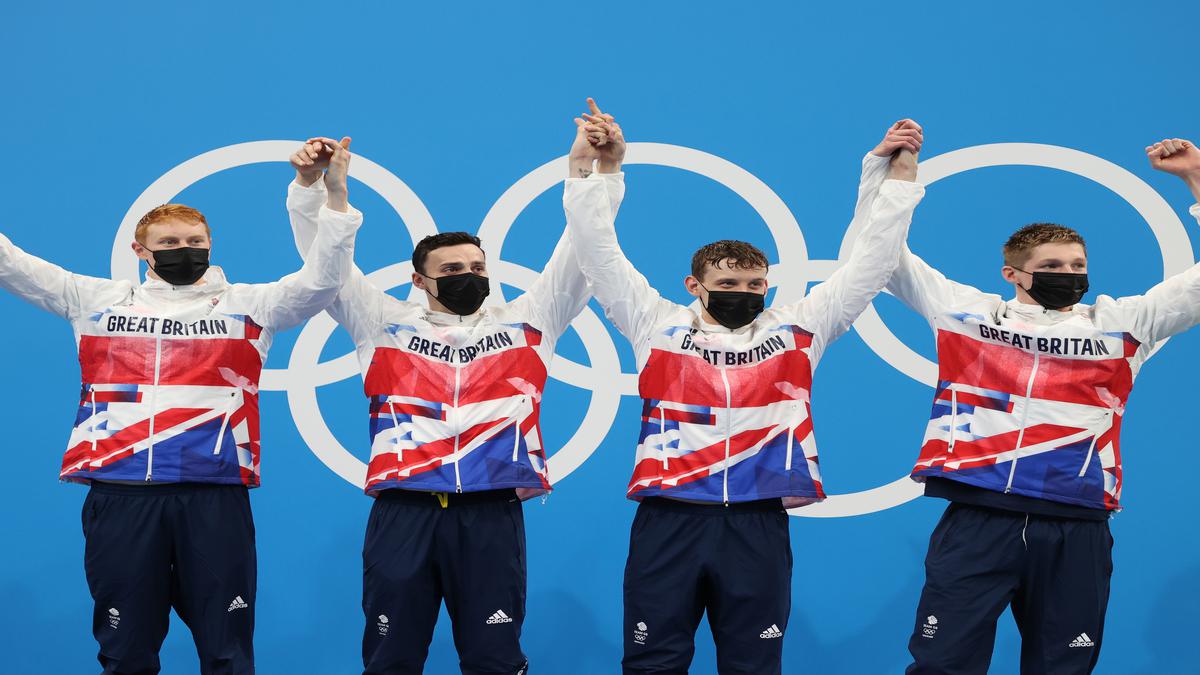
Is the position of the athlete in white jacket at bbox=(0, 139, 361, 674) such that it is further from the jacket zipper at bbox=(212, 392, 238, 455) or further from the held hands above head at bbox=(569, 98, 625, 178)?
the held hands above head at bbox=(569, 98, 625, 178)

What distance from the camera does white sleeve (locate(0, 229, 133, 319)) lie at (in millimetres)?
3557

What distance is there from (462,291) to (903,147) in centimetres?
138

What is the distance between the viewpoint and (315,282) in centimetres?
341

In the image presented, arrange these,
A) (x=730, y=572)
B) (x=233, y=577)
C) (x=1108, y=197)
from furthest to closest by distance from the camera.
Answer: (x=1108, y=197) → (x=233, y=577) → (x=730, y=572)

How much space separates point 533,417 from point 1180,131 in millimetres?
2798

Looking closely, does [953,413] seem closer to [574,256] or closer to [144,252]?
[574,256]

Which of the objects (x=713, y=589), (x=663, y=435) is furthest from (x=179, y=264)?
(x=713, y=589)

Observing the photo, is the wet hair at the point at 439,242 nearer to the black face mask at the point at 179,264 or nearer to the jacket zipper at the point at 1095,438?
the black face mask at the point at 179,264

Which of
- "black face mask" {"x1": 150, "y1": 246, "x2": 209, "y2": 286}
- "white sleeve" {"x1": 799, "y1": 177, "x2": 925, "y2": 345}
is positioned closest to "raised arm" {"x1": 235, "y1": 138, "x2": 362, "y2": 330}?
"black face mask" {"x1": 150, "y1": 246, "x2": 209, "y2": 286}

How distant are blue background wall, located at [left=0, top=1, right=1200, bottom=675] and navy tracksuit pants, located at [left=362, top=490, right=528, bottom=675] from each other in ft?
3.69

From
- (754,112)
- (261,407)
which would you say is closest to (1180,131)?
(754,112)

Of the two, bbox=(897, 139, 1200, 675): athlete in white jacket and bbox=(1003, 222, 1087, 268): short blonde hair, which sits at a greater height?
bbox=(1003, 222, 1087, 268): short blonde hair

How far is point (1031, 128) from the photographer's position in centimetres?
445

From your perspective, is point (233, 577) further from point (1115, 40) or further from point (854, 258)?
point (1115, 40)
